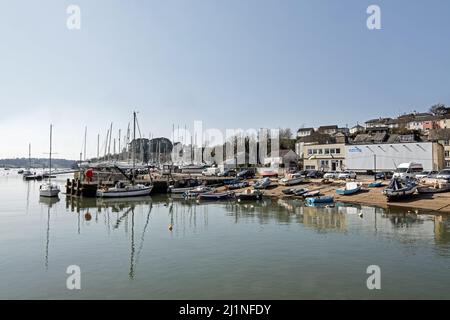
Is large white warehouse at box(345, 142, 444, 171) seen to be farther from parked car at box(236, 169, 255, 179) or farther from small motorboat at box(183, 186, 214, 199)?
small motorboat at box(183, 186, 214, 199)

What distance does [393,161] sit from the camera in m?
69.2

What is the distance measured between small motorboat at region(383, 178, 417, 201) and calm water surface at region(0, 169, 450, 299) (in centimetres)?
440

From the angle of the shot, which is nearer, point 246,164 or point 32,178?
point 246,164

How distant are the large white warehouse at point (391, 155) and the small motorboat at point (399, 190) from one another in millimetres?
23473

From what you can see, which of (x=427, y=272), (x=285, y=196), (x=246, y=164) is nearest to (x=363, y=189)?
(x=285, y=196)

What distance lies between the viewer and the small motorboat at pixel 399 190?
43.8m

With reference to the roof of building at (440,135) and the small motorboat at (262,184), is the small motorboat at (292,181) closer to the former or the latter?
the small motorboat at (262,184)

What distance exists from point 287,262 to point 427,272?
738 centimetres

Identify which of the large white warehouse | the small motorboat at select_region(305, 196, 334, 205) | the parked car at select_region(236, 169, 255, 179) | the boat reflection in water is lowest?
the boat reflection in water

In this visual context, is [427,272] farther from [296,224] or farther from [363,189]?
[363,189]

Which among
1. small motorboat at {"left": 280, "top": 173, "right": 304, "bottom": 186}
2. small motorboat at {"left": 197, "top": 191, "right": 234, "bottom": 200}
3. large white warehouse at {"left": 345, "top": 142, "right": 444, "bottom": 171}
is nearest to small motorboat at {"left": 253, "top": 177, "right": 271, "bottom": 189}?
small motorboat at {"left": 280, "top": 173, "right": 304, "bottom": 186}

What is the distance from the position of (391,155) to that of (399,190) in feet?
93.2

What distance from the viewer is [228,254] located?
2238cm

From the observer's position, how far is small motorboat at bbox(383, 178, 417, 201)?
144 ft
